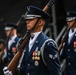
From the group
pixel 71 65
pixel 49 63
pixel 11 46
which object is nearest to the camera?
pixel 49 63

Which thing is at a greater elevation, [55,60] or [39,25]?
[39,25]

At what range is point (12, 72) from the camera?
5.87m

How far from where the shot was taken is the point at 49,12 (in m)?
10.9

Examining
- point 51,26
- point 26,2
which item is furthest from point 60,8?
point 26,2

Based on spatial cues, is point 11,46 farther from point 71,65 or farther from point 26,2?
point 71,65

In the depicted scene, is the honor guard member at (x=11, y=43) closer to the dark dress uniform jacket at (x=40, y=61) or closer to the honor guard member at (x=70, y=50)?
the honor guard member at (x=70, y=50)

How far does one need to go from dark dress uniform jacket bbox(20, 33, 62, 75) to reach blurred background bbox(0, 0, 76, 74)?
3374 mm

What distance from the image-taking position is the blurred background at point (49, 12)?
10.3 meters

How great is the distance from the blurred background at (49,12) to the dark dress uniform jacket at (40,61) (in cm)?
337

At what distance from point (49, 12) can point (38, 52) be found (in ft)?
18.0

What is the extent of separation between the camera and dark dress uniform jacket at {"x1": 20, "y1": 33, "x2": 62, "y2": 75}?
209 inches

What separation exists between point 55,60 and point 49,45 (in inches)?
8.4

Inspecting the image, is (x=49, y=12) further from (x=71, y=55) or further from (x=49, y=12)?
(x=71, y=55)

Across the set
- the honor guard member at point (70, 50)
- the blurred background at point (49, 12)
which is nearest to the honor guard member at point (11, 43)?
the blurred background at point (49, 12)
